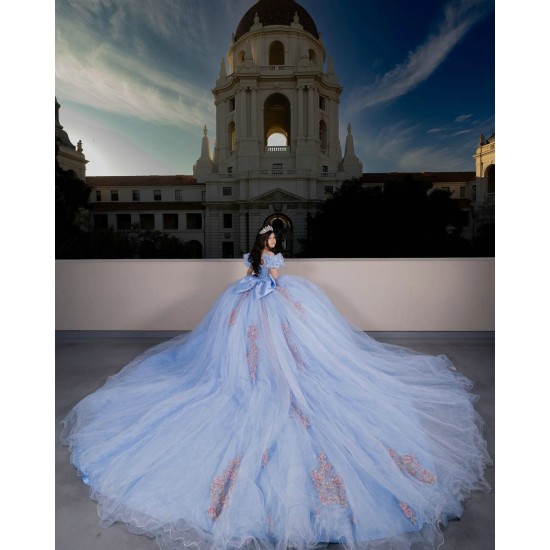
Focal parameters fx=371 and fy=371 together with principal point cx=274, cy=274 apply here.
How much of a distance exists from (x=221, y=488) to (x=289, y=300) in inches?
43.8

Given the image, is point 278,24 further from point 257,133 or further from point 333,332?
point 333,332

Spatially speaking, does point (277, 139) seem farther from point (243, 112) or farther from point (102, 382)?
point (102, 382)

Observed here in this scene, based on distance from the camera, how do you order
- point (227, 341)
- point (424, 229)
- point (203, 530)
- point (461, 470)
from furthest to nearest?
point (424, 229) < point (227, 341) < point (461, 470) < point (203, 530)

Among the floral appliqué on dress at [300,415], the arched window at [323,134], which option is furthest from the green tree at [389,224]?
the floral appliqué on dress at [300,415]

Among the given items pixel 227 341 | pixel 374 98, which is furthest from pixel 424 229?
pixel 227 341

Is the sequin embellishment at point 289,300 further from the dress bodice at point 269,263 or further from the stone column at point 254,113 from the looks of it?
the stone column at point 254,113

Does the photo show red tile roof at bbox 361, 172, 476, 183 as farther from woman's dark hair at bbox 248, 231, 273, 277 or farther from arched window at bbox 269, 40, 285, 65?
woman's dark hair at bbox 248, 231, 273, 277

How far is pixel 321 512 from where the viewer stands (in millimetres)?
1269

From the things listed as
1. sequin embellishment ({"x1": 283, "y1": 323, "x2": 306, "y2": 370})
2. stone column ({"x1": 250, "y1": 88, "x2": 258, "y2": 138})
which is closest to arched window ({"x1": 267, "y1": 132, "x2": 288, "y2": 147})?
stone column ({"x1": 250, "y1": 88, "x2": 258, "y2": 138})

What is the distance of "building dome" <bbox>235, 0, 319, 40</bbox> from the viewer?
4.84 metres

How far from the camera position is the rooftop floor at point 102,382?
1299mm

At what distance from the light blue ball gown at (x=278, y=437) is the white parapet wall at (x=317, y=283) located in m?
1.38

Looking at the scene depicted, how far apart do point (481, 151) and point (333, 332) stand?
4.18 meters

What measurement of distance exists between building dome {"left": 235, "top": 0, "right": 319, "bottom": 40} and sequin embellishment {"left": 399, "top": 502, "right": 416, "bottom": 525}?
5.40 metres
